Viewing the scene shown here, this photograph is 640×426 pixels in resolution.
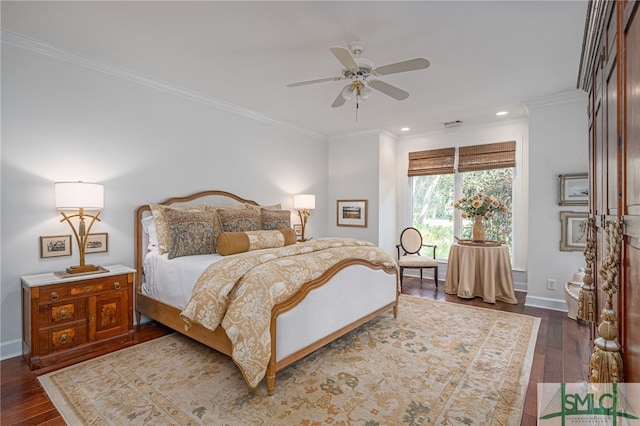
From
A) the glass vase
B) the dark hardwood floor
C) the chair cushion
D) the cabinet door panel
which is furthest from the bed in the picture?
the glass vase

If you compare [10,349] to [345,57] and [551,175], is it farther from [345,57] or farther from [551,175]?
[551,175]

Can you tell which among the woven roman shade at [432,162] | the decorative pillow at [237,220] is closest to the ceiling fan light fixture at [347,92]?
the decorative pillow at [237,220]

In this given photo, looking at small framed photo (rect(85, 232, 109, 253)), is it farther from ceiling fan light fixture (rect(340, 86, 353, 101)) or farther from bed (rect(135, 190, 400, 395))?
ceiling fan light fixture (rect(340, 86, 353, 101))

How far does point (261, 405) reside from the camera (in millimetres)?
1973

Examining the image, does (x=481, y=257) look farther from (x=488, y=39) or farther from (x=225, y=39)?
(x=225, y=39)

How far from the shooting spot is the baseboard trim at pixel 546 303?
386 cm

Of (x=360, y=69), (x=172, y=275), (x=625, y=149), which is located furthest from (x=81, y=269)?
(x=625, y=149)

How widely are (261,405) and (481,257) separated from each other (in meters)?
3.55

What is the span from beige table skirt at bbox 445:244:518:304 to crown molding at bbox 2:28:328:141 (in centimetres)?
361

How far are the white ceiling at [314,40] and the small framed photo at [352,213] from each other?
215 cm

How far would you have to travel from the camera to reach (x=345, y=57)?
88.0 inches

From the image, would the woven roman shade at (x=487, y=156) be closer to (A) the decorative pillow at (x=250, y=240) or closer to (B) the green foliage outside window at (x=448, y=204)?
(B) the green foliage outside window at (x=448, y=204)

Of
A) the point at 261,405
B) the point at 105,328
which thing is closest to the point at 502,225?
the point at 261,405

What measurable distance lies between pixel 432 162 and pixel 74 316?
17.6ft
